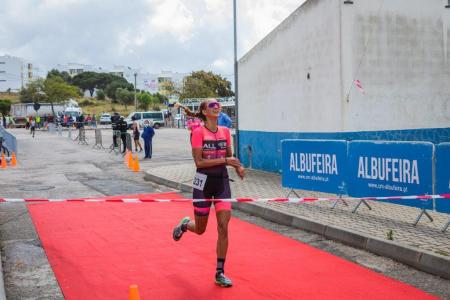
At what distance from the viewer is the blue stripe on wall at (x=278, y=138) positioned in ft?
42.0

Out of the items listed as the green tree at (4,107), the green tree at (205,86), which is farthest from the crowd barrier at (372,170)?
the green tree at (4,107)

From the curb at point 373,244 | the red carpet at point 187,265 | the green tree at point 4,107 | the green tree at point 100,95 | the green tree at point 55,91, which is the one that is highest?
the green tree at point 100,95

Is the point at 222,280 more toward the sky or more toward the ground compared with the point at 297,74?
more toward the ground

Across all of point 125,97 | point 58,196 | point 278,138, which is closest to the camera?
point 58,196

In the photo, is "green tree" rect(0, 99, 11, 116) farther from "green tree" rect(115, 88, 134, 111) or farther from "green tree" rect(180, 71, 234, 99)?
"green tree" rect(180, 71, 234, 99)

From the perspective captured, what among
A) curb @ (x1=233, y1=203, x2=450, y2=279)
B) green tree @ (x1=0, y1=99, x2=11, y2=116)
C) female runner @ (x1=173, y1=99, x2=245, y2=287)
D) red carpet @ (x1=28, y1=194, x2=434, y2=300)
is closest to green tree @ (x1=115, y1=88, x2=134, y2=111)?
green tree @ (x1=0, y1=99, x2=11, y2=116)

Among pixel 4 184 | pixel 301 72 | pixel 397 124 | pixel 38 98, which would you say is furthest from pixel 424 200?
pixel 38 98

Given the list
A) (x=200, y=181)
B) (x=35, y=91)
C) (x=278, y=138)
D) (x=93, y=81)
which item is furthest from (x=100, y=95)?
(x=200, y=181)

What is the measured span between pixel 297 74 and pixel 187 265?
9182 mm

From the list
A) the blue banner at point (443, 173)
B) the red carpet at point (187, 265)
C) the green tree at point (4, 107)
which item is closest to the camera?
the red carpet at point (187, 265)

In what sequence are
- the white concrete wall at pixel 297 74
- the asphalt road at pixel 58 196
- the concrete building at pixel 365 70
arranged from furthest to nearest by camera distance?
the white concrete wall at pixel 297 74
the concrete building at pixel 365 70
the asphalt road at pixel 58 196

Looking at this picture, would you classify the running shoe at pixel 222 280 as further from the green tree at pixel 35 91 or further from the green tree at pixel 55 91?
the green tree at pixel 35 91

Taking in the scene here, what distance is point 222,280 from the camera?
5699mm

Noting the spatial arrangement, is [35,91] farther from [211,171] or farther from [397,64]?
[211,171]
